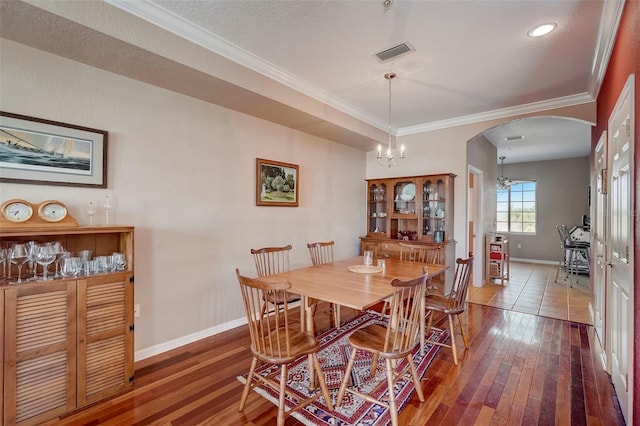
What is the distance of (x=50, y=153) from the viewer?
Answer: 2.14 metres

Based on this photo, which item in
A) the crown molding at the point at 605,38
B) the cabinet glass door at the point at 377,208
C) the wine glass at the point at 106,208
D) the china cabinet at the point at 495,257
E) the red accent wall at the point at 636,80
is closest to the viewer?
the red accent wall at the point at 636,80

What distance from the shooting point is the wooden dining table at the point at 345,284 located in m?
1.94

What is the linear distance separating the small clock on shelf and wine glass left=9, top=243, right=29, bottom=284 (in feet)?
0.45

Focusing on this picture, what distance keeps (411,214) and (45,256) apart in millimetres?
4256

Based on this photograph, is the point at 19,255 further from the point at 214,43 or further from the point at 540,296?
the point at 540,296

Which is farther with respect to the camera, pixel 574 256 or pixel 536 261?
pixel 536 261

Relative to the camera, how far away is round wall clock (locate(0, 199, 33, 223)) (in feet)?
6.15

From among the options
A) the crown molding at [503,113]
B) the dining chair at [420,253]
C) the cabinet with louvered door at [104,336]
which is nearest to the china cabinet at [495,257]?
the dining chair at [420,253]

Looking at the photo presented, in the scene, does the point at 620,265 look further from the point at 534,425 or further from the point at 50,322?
the point at 50,322

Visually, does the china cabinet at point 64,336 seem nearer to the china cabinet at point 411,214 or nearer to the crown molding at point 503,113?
the china cabinet at point 411,214

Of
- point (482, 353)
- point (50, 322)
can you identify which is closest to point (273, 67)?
point (50, 322)

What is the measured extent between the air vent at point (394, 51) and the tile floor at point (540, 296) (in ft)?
11.8

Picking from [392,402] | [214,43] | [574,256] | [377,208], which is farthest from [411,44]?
[574,256]

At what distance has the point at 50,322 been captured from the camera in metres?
1.86
